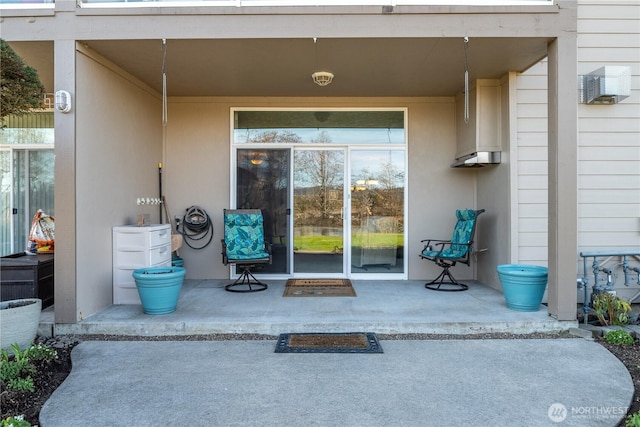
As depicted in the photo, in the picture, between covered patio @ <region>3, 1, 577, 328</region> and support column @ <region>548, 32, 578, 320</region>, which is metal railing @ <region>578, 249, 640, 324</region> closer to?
support column @ <region>548, 32, 578, 320</region>

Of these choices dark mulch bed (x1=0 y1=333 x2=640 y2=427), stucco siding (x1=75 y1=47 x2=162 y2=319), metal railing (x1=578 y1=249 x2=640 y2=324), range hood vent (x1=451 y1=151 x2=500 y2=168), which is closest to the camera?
dark mulch bed (x1=0 y1=333 x2=640 y2=427)

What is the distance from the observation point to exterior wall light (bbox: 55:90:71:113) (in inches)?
143

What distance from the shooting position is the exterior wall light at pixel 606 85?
15.0ft

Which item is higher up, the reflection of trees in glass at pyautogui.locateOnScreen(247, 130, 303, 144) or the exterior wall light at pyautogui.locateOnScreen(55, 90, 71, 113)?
the reflection of trees in glass at pyautogui.locateOnScreen(247, 130, 303, 144)

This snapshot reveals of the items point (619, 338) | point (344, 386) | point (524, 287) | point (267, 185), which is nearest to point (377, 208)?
point (267, 185)

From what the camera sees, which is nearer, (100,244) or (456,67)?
(100,244)

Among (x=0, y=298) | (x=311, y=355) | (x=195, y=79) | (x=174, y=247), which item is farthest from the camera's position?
(x=174, y=247)

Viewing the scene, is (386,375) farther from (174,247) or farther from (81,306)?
(174,247)

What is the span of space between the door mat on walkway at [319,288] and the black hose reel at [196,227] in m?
1.39

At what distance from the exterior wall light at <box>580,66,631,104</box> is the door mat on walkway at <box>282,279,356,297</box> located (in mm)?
3596

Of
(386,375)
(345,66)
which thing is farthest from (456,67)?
Answer: (386,375)

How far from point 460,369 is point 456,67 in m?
3.29

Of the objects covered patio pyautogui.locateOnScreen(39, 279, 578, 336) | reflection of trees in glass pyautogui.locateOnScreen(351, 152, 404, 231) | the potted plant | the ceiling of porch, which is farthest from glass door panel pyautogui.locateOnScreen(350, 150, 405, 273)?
the potted plant

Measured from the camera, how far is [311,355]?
127 inches
